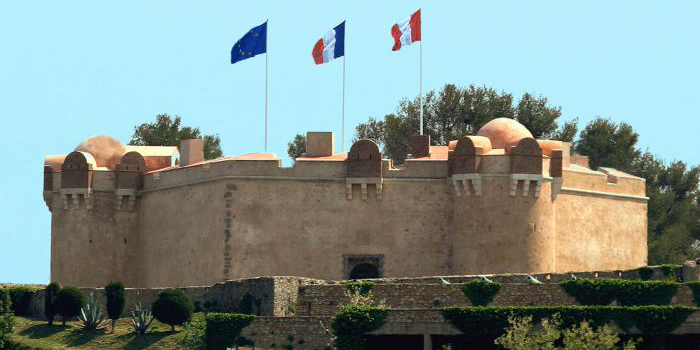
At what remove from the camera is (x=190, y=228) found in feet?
304

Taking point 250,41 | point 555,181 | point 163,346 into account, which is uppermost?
point 250,41

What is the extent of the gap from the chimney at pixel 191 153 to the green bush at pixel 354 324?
61.5 ft

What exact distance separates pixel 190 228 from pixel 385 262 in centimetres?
808

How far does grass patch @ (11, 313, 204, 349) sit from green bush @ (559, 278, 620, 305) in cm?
1325

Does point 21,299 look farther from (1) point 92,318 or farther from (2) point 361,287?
(2) point 361,287

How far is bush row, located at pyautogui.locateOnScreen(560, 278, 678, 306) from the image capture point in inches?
3179

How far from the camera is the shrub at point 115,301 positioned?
3351 inches

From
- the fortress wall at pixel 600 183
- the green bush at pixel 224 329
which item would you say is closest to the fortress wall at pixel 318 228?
the fortress wall at pixel 600 183

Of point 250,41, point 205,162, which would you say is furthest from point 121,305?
point 250,41

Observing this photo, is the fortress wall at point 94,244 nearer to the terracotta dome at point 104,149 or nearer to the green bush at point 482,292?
the terracotta dome at point 104,149

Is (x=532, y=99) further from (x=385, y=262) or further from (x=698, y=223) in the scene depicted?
(x=385, y=262)

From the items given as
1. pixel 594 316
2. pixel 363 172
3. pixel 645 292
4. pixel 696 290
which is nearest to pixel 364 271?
pixel 363 172

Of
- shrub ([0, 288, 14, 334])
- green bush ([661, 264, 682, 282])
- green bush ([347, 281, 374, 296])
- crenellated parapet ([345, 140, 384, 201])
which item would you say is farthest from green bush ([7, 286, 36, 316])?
green bush ([661, 264, 682, 282])

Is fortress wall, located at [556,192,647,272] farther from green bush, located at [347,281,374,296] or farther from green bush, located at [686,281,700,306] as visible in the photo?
green bush, located at [347,281,374,296]
